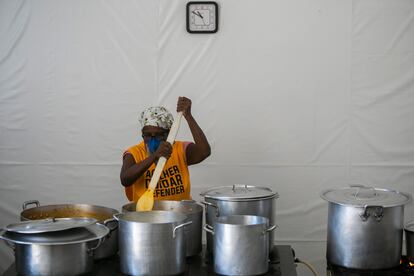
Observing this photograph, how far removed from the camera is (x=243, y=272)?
1716mm

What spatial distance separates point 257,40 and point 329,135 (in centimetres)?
66

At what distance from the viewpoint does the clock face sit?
2984 millimetres

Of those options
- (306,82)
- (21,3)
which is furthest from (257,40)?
(21,3)

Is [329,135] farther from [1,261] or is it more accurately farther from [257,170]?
[1,261]

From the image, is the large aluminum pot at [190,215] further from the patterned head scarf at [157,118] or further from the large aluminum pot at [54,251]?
the patterned head scarf at [157,118]

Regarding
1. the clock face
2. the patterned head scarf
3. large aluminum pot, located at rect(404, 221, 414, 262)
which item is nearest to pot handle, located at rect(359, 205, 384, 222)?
large aluminum pot, located at rect(404, 221, 414, 262)

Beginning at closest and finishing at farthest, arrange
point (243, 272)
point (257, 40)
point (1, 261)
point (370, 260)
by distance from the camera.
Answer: point (243, 272) < point (370, 260) < point (257, 40) < point (1, 261)

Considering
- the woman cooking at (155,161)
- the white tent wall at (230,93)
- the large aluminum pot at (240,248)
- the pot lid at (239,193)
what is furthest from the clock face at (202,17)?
the large aluminum pot at (240,248)

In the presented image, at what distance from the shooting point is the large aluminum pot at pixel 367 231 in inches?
71.2

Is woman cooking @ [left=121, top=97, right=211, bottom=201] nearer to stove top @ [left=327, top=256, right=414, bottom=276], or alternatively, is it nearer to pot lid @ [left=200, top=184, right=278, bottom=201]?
pot lid @ [left=200, top=184, right=278, bottom=201]

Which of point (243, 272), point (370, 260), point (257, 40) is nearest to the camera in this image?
point (243, 272)

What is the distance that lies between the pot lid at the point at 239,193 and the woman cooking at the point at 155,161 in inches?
13.3

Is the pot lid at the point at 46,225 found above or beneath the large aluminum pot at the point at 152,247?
above

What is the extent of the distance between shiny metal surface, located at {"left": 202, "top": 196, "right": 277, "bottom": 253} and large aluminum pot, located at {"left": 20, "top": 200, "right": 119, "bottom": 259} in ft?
1.10
